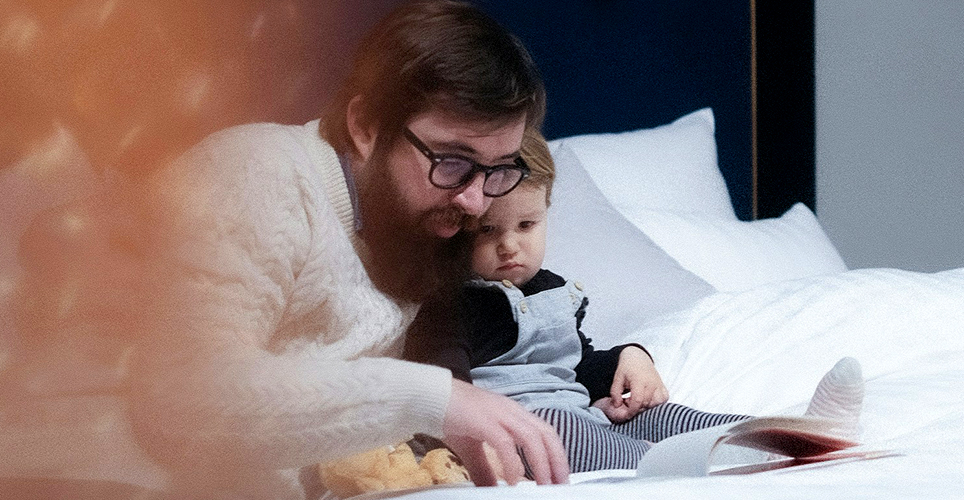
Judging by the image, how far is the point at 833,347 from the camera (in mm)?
1110

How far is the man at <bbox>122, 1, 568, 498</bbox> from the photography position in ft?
1.70

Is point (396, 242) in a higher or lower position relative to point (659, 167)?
higher

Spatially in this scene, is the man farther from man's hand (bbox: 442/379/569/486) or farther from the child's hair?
the child's hair

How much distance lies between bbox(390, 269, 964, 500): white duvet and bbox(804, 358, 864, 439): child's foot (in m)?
0.04

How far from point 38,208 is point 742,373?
2.64 ft

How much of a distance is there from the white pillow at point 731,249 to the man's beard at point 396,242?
2.28 ft

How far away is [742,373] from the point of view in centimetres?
111

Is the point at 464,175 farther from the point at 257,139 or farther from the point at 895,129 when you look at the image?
the point at 895,129

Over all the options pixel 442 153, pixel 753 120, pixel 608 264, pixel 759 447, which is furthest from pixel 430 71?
pixel 753 120

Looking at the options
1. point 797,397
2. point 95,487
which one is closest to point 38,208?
point 95,487

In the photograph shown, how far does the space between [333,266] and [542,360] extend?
14.4 inches

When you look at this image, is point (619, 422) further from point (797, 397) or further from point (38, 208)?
point (38, 208)

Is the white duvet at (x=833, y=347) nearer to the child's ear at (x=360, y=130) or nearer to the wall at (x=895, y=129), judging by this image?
the child's ear at (x=360, y=130)

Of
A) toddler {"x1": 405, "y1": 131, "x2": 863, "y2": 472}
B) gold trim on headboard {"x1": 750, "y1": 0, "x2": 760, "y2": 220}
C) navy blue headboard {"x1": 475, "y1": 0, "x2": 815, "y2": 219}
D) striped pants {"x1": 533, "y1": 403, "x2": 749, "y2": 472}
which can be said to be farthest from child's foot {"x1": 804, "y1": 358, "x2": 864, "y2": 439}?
gold trim on headboard {"x1": 750, "y1": 0, "x2": 760, "y2": 220}
